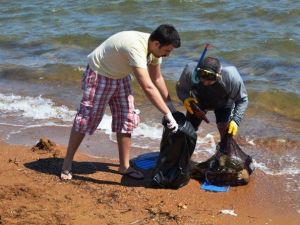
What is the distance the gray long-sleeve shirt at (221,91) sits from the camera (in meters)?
5.33

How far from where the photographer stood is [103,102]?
5340 millimetres

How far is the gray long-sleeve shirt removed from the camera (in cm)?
533

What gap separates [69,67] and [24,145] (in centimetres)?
374

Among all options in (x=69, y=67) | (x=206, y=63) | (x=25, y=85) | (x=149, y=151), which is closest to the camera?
(x=206, y=63)

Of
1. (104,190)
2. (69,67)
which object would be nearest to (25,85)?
(69,67)

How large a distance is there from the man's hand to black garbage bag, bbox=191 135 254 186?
64 cm

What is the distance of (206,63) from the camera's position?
5160 millimetres

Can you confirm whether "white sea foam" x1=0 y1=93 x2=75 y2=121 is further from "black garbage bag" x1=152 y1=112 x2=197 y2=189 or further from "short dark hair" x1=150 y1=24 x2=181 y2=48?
"short dark hair" x1=150 y1=24 x2=181 y2=48

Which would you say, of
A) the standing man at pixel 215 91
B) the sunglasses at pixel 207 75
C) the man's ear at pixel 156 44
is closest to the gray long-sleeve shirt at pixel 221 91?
the standing man at pixel 215 91

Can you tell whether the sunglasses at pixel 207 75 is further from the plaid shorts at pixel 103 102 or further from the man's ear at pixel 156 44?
the plaid shorts at pixel 103 102

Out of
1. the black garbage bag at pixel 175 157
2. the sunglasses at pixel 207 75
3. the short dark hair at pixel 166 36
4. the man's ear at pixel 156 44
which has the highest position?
the short dark hair at pixel 166 36

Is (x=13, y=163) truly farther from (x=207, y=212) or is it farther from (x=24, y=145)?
(x=207, y=212)

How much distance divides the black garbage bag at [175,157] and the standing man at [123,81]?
7.6 inches

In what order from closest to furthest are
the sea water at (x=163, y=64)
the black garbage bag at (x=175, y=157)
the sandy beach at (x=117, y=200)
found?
the sandy beach at (x=117, y=200)
the black garbage bag at (x=175, y=157)
the sea water at (x=163, y=64)
